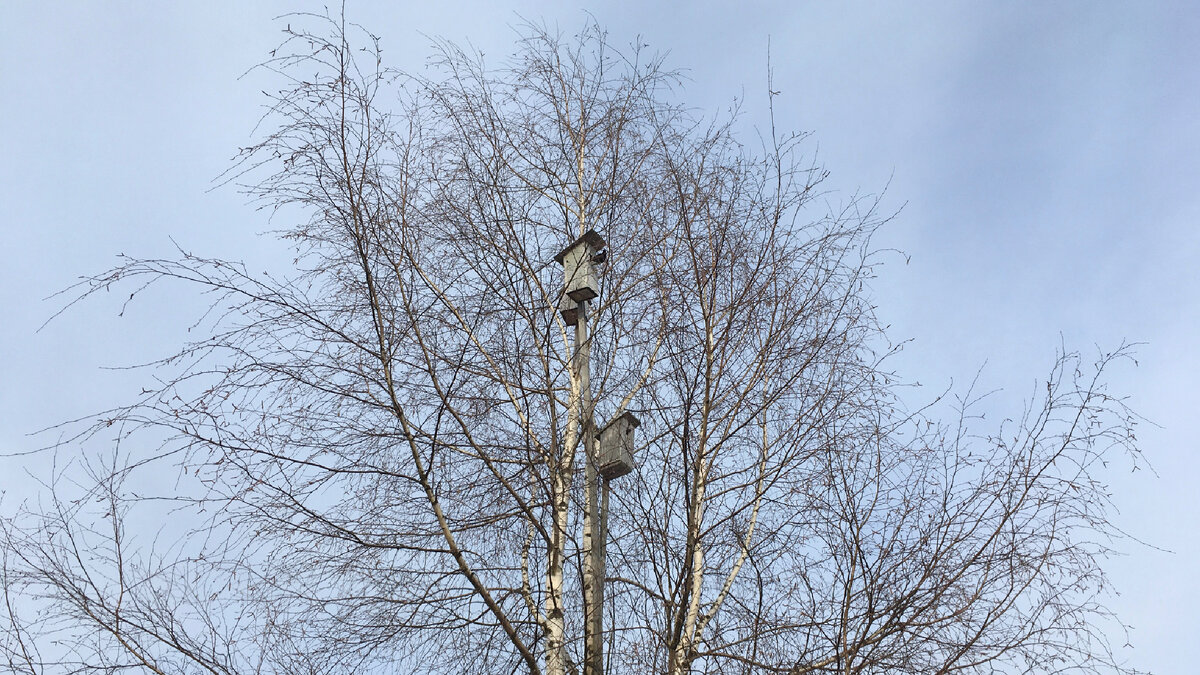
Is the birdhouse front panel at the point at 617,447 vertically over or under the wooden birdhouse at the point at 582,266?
under

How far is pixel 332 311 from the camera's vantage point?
161 inches

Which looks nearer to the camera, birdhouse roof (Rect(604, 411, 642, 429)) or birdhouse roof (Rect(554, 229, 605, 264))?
birdhouse roof (Rect(604, 411, 642, 429))

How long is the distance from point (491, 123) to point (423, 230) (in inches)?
22.3

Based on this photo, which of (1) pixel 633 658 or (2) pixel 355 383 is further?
(2) pixel 355 383

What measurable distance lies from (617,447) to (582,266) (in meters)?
0.82

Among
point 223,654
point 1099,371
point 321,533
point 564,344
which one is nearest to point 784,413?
point 564,344

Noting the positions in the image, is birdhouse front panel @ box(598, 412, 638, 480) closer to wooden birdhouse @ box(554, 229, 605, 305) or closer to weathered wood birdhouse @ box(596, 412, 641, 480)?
weathered wood birdhouse @ box(596, 412, 641, 480)

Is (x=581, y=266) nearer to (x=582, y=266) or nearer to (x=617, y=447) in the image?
(x=582, y=266)

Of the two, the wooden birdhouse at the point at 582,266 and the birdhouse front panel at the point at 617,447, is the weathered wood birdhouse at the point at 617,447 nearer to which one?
the birdhouse front panel at the point at 617,447

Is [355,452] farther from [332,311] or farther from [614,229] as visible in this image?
[614,229]

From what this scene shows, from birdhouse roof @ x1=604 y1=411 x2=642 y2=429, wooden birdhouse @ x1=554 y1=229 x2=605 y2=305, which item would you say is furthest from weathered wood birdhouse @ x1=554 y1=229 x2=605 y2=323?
birdhouse roof @ x1=604 y1=411 x2=642 y2=429

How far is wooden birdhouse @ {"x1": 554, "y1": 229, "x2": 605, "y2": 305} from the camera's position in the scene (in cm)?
427

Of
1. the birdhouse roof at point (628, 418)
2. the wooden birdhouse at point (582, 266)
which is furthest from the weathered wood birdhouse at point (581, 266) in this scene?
the birdhouse roof at point (628, 418)

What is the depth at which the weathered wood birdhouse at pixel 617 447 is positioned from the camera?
12.7ft
